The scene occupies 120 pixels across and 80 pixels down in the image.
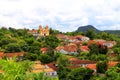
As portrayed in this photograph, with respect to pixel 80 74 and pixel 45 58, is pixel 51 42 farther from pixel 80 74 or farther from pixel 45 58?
pixel 80 74

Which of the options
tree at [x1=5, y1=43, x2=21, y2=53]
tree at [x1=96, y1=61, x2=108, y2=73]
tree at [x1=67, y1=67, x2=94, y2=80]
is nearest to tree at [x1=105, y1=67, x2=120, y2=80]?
tree at [x1=67, y1=67, x2=94, y2=80]

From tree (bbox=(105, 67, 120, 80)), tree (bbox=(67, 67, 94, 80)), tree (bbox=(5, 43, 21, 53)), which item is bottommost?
tree (bbox=(67, 67, 94, 80))

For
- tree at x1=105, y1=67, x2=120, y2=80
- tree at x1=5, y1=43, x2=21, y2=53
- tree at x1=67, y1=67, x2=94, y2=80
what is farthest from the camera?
tree at x1=5, y1=43, x2=21, y2=53

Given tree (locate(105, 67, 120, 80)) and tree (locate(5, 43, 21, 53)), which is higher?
tree (locate(5, 43, 21, 53))

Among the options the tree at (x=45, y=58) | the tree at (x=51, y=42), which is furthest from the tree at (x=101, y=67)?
the tree at (x=51, y=42)

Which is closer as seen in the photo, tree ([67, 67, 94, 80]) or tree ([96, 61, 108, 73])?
tree ([67, 67, 94, 80])

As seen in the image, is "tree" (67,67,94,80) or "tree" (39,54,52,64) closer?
"tree" (67,67,94,80)

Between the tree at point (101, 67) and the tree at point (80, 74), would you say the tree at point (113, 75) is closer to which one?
the tree at point (80, 74)

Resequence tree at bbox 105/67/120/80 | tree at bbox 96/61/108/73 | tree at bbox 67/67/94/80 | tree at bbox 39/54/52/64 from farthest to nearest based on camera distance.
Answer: tree at bbox 39/54/52/64
tree at bbox 96/61/108/73
tree at bbox 67/67/94/80
tree at bbox 105/67/120/80

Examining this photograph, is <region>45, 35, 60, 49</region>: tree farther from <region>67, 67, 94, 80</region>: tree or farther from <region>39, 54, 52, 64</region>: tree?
<region>67, 67, 94, 80</region>: tree

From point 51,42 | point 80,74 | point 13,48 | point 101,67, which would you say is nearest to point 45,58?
point 13,48

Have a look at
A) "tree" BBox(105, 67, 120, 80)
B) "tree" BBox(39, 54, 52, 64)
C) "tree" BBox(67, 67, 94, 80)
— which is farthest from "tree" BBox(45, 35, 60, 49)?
"tree" BBox(105, 67, 120, 80)

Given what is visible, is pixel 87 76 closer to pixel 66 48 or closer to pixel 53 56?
pixel 53 56

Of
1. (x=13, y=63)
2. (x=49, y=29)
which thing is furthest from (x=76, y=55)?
(x=13, y=63)
